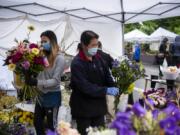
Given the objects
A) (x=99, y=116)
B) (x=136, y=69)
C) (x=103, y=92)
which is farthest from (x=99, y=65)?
(x=136, y=69)

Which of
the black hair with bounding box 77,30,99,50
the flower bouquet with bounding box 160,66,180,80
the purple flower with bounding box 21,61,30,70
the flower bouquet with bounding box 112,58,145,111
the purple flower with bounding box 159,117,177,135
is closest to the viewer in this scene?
the purple flower with bounding box 159,117,177,135

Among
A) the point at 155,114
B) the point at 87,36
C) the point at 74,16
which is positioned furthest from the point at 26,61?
the point at 74,16

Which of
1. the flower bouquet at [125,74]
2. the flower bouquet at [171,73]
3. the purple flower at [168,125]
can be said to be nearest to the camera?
the purple flower at [168,125]

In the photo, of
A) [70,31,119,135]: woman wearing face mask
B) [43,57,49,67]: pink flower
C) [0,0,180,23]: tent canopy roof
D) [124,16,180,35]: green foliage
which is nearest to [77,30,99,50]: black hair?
[70,31,119,135]: woman wearing face mask

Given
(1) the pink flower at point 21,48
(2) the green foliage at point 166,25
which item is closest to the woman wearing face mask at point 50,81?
(1) the pink flower at point 21,48

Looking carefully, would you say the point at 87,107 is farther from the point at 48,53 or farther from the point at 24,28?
the point at 24,28

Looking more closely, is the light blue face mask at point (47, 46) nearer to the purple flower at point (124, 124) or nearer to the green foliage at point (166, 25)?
the purple flower at point (124, 124)

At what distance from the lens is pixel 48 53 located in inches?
171

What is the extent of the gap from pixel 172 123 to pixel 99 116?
96.8 inches

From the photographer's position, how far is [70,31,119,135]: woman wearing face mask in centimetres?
367

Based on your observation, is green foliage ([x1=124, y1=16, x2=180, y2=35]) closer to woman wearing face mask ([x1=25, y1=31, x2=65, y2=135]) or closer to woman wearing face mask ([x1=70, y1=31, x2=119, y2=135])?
woman wearing face mask ([x1=25, y1=31, x2=65, y2=135])

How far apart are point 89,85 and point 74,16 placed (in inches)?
208

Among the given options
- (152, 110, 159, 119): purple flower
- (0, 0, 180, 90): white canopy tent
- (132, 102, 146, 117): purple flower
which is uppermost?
(0, 0, 180, 90): white canopy tent

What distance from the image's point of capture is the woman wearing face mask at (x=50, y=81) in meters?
4.24
